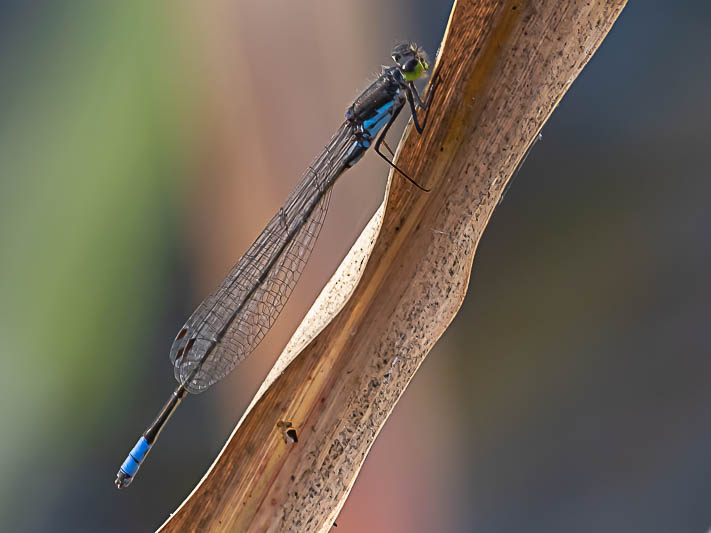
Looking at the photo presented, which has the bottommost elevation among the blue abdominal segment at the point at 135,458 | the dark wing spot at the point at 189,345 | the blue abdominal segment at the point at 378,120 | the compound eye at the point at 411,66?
the blue abdominal segment at the point at 135,458

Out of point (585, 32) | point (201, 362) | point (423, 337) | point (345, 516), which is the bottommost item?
point (345, 516)

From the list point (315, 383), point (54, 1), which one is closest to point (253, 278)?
point (315, 383)

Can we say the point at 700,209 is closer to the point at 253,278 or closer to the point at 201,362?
the point at 253,278

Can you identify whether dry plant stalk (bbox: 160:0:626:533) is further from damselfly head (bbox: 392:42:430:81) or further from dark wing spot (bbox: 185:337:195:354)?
dark wing spot (bbox: 185:337:195:354)

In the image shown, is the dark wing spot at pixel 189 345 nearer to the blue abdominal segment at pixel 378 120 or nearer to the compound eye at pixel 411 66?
the blue abdominal segment at pixel 378 120

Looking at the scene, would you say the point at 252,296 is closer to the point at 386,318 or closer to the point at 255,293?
the point at 255,293

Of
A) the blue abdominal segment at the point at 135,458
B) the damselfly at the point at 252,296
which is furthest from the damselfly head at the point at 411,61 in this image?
the blue abdominal segment at the point at 135,458

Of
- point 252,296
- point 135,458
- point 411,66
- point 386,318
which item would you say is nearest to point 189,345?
point 252,296
